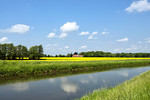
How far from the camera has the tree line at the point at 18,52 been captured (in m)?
48.6

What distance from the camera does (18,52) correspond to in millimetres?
A: 51438

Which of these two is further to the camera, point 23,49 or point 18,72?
point 23,49

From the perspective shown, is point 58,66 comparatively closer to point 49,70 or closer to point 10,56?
point 49,70

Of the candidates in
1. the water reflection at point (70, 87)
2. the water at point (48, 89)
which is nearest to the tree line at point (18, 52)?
the water at point (48, 89)

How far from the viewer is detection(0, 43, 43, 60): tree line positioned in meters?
48.6

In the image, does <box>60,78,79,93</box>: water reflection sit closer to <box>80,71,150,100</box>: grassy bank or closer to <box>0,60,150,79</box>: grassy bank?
<box>80,71,150,100</box>: grassy bank

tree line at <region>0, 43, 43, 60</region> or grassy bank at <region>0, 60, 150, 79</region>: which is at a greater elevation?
tree line at <region>0, 43, 43, 60</region>

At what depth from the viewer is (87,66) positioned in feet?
87.4

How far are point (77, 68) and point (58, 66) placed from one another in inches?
176

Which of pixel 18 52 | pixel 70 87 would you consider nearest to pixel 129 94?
pixel 70 87

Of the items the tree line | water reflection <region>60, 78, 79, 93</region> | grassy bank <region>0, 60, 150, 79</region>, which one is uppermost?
the tree line

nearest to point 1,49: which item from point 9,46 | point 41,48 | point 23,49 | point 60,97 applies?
point 9,46

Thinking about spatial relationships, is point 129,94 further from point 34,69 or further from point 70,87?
point 34,69

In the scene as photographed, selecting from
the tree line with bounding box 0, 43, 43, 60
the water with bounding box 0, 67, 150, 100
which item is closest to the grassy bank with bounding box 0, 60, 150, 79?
the water with bounding box 0, 67, 150, 100
